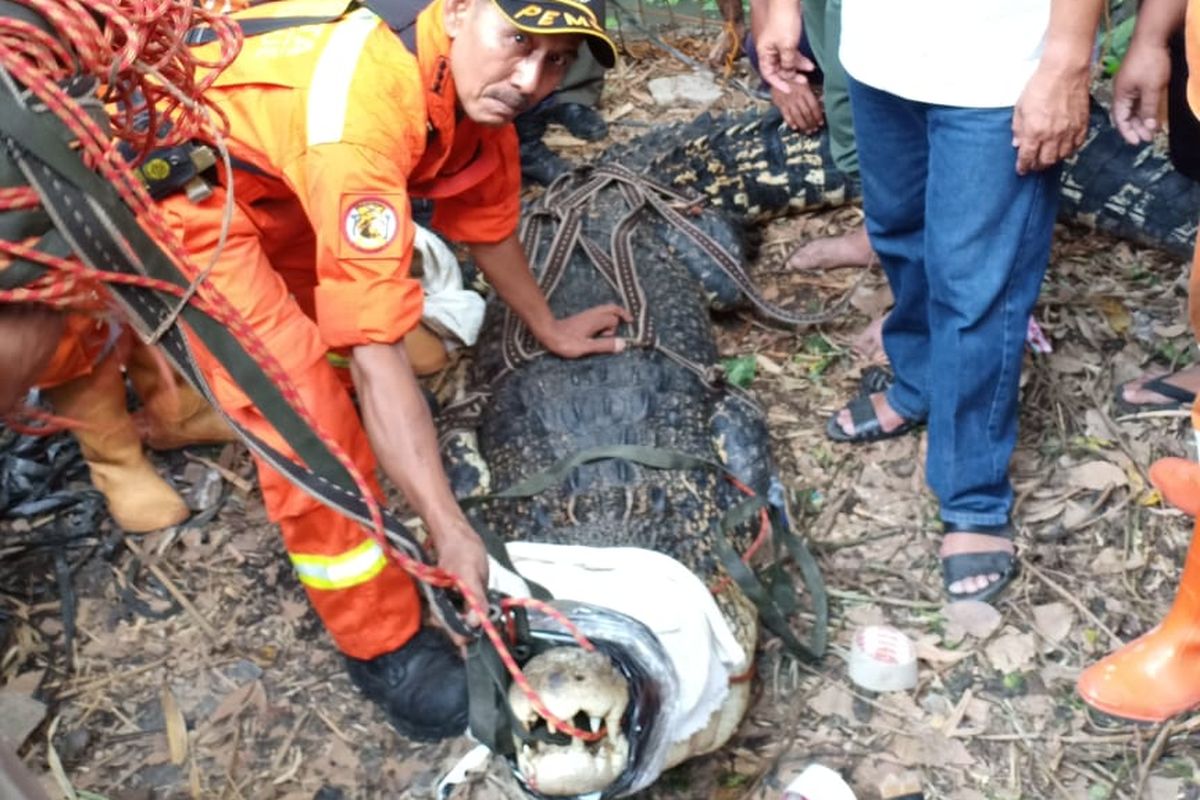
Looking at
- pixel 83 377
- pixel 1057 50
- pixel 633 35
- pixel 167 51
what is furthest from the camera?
pixel 633 35

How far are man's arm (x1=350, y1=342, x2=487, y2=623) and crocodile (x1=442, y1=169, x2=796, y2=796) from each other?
0.36m

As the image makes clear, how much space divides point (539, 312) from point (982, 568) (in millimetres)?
1283

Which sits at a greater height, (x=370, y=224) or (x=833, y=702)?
(x=370, y=224)

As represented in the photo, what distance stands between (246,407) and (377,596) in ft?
1.70

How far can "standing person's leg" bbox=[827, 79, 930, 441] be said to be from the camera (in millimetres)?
2652

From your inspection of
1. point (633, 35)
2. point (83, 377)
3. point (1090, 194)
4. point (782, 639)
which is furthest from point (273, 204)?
point (633, 35)

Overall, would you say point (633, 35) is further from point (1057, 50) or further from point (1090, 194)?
point (1057, 50)

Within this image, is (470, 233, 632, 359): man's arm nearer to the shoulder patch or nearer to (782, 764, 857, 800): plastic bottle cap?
the shoulder patch

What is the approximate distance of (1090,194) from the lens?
12.2 feet

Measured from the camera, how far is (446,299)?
11.7ft

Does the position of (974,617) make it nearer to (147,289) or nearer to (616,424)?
(616,424)

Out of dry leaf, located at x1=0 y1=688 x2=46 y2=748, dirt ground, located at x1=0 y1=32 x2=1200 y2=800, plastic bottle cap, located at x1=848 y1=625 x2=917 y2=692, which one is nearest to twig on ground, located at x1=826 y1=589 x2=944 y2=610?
dirt ground, located at x1=0 y1=32 x2=1200 y2=800

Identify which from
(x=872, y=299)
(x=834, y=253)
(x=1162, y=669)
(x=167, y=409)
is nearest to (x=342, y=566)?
(x=167, y=409)

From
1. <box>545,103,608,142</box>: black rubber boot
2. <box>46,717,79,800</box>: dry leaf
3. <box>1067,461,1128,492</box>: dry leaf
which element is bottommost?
<box>46,717,79,800</box>: dry leaf
